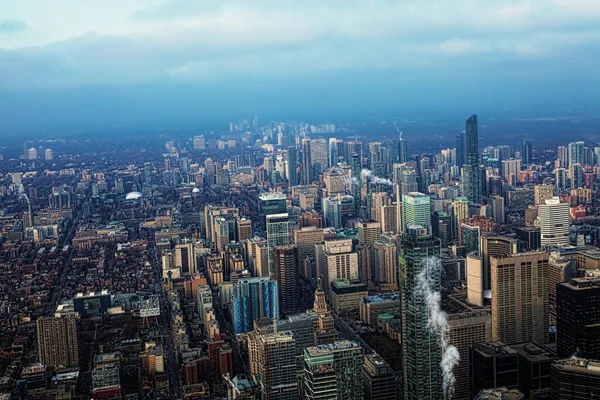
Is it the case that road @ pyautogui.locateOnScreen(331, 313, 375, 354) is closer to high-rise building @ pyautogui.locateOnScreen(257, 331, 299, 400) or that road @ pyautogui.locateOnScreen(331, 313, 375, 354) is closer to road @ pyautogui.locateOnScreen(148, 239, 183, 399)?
high-rise building @ pyautogui.locateOnScreen(257, 331, 299, 400)

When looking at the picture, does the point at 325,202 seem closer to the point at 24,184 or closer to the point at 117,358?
the point at 24,184

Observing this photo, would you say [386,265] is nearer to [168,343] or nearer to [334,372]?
[168,343]

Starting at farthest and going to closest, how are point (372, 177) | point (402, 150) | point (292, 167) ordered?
point (292, 167) < point (402, 150) < point (372, 177)

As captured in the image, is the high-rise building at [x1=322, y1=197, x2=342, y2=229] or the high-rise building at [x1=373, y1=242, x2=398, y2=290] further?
the high-rise building at [x1=322, y1=197, x2=342, y2=229]

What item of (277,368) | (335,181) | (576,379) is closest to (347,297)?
(277,368)

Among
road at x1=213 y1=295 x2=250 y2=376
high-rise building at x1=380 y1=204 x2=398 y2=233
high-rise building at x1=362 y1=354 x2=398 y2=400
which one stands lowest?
road at x1=213 y1=295 x2=250 y2=376

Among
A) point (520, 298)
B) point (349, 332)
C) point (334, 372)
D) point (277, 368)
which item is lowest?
point (349, 332)

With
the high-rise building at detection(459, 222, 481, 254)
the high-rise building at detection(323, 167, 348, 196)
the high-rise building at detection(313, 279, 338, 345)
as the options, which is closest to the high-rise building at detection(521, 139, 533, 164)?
the high-rise building at detection(323, 167, 348, 196)
